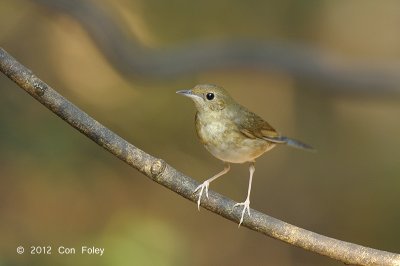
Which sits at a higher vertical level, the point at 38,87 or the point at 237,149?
the point at 38,87

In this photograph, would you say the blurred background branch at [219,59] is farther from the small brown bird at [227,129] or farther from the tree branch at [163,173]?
the tree branch at [163,173]

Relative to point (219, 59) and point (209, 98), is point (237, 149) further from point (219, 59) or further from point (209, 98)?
point (219, 59)

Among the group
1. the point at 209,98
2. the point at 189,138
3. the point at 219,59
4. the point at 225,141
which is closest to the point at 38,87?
the point at 225,141

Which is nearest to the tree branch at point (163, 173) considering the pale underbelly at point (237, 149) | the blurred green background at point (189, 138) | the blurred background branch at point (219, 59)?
the pale underbelly at point (237, 149)

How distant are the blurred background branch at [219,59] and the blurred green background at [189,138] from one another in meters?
0.07

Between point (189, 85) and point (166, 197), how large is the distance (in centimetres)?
172

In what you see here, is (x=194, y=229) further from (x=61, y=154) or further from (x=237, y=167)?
(x=61, y=154)

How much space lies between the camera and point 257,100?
31.7 ft

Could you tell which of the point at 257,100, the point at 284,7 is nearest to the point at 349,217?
the point at 257,100

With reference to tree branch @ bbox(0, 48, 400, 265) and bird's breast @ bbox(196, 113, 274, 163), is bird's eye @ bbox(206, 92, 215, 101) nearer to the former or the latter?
bird's breast @ bbox(196, 113, 274, 163)

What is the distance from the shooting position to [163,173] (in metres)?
3.11

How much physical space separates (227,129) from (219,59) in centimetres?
372

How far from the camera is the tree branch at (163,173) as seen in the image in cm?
292

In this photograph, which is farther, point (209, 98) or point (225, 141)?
point (209, 98)
